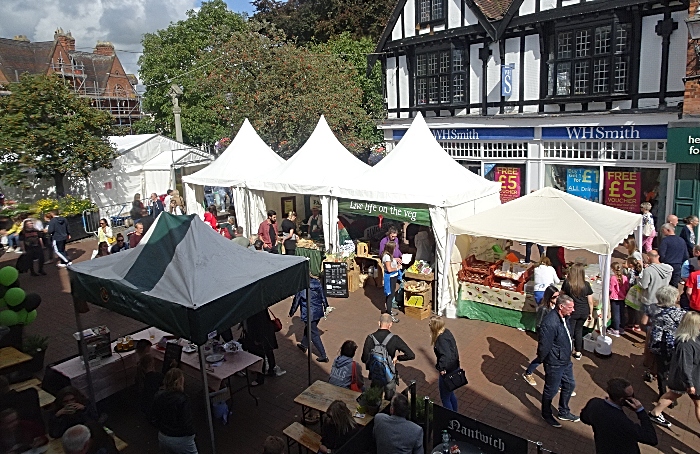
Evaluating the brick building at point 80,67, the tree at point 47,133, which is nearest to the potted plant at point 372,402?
the tree at point 47,133

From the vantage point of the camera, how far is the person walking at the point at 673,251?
998 centimetres

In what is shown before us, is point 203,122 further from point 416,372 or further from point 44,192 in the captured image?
point 416,372

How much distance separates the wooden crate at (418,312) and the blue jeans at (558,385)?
3.92 meters

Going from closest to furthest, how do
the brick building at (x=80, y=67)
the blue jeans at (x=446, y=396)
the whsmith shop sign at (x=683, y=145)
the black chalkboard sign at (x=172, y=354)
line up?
1. the blue jeans at (x=446, y=396)
2. the black chalkboard sign at (x=172, y=354)
3. the whsmith shop sign at (x=683, y=145)
4. the brick building at (x=80, y=67)

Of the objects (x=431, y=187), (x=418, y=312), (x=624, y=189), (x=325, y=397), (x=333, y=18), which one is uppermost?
(x=333, y=18)

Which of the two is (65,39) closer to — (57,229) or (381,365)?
(57,229)

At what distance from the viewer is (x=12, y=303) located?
8.59 metres

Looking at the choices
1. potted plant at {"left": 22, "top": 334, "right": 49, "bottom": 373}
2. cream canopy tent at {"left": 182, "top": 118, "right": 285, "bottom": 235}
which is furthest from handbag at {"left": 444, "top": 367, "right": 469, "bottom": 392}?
cream canopy tent at {"left": 182, "top": 118, "right": 285, "bottom": 235}

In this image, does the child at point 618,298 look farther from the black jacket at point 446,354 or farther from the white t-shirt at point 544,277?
the black jacket at point 446,354

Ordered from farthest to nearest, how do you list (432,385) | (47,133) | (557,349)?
(47,133), (432,385), (557,349)

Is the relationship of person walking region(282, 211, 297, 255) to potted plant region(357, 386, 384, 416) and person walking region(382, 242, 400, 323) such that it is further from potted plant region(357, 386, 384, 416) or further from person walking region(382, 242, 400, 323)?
potted plant region(357, 386, 384, 416)

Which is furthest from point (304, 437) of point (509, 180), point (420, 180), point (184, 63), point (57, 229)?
point (184, 63)

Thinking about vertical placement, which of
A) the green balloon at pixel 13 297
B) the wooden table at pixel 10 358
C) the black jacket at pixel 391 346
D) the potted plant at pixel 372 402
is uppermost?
the green balloon at pixel 13 297

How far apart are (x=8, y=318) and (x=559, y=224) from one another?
931 cm
